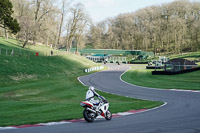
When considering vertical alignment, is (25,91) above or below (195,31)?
below

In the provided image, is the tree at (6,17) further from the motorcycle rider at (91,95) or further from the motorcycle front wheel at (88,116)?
the motorcycle front wheel at (88,116)

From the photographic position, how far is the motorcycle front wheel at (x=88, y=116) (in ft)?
43.6

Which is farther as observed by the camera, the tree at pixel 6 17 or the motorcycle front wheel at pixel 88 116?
the tree at pixel 6 17

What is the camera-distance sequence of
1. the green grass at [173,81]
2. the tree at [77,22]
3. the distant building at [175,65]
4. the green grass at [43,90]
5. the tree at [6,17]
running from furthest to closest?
the tree at [77,22] → the distant building at [175,65] → the tree at [6,17] → the green grass at [173,81] → the green grass at [43,90]

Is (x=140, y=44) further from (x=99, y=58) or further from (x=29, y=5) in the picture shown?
(x=29, y=5)

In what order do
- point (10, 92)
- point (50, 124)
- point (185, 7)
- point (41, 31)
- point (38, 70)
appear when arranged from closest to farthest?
point (50, 124), point (10, 92), point (38, 70), point (41, 31), point (185, 7)

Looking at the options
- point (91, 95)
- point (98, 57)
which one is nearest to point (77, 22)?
point (98, 57)

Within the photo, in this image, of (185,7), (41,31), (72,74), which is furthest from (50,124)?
(185,7)

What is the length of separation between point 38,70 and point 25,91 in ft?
61.6

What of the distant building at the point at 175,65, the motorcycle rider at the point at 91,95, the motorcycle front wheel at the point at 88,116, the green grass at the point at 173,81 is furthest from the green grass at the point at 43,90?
the distant building at the point at 175,65

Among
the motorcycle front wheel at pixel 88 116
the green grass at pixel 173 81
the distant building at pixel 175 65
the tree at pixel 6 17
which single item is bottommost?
the green grass at pixel 173 81

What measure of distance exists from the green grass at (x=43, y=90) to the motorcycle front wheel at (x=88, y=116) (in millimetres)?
1488

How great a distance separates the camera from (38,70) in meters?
50.4

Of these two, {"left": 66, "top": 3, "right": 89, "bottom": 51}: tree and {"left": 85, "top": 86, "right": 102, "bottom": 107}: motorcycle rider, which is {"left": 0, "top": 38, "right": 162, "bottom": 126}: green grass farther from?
{"left": 66, "top": 3, "right": 89, "bottom": 51}: tree
